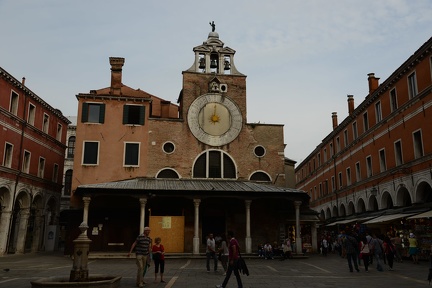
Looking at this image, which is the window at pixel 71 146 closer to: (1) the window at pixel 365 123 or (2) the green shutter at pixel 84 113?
(2) the green shutter at pixel 84 113

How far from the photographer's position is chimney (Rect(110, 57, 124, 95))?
2788 centimetres

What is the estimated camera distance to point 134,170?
84.8ft

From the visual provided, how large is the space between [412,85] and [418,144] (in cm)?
356

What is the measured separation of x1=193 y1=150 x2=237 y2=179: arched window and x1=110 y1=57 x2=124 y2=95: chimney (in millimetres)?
7749

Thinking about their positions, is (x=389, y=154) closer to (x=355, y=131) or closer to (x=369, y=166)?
(x=369, y=166)

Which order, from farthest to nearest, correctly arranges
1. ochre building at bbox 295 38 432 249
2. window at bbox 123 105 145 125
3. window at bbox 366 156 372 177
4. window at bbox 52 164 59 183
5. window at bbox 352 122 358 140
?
window at bbox 52 164 59 183
window at bbox 352 122 358 140
window at bbox 366 156 372 177
window at bbox 123 105 145 125
ochre building at bbox 295 38 432 249

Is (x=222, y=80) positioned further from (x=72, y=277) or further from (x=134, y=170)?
(x=72, y=277)

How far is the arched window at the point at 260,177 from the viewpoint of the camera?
27.2 m

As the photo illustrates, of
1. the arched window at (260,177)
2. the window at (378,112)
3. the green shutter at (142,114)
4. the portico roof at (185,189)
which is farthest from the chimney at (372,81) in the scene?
the green shutter at (142,114)

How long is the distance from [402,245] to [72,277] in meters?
18.1

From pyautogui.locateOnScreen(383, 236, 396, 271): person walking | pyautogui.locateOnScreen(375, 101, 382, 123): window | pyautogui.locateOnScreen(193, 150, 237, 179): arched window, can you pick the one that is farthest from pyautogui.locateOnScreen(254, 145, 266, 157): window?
pyautogui.locateOnScreen(383, 236, 396, 271): person walking

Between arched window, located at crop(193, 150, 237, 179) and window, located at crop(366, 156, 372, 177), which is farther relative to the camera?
window, located at crop(366, 156, 372, 177)

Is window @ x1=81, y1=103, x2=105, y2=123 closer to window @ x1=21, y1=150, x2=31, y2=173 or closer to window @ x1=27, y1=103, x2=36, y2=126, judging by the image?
window @ x1=27, y1=103, x2=36, y2=126

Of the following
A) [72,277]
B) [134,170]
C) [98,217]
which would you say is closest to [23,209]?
[98,217]
